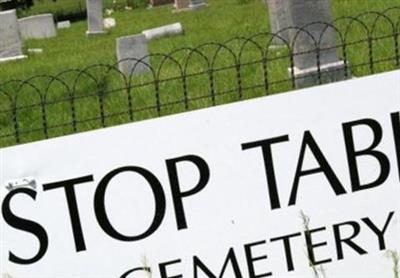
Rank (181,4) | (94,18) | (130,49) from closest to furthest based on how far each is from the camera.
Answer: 1. (130,49)
2. (94,18)
3. (181,4)

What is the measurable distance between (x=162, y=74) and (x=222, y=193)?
16.6 feet

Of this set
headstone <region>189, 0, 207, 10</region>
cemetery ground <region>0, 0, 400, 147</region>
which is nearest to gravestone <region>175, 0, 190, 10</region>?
headstone <region>189, 0, 207, 10</region>

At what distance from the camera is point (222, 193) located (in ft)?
11.1

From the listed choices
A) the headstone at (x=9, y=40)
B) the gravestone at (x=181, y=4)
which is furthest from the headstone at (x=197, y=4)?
the headstone at (x=9, y=40)

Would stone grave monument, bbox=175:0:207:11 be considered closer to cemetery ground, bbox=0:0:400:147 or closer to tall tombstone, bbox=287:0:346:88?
cemetery ground, bbox=0:0:400:147

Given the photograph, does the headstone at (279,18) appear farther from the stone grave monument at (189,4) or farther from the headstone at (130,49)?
the stone grave monument at (189,4)

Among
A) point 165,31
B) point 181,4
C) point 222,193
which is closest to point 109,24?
point 181,4

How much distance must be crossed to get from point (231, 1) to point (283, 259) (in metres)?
17.5

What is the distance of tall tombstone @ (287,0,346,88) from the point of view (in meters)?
6.16

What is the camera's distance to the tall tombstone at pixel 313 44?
242 inches

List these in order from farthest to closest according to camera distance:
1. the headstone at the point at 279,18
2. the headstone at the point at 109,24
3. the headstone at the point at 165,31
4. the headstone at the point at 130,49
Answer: the headstone at the point at 109,24, the headstone at the point at 165,31, the headstone at the point at 130,49, the headstone at the point at 279,18

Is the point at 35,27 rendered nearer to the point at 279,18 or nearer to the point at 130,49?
the point at 130,49

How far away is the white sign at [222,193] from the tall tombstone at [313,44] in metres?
2.64

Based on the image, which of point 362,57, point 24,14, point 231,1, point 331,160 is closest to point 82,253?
point 331,160
